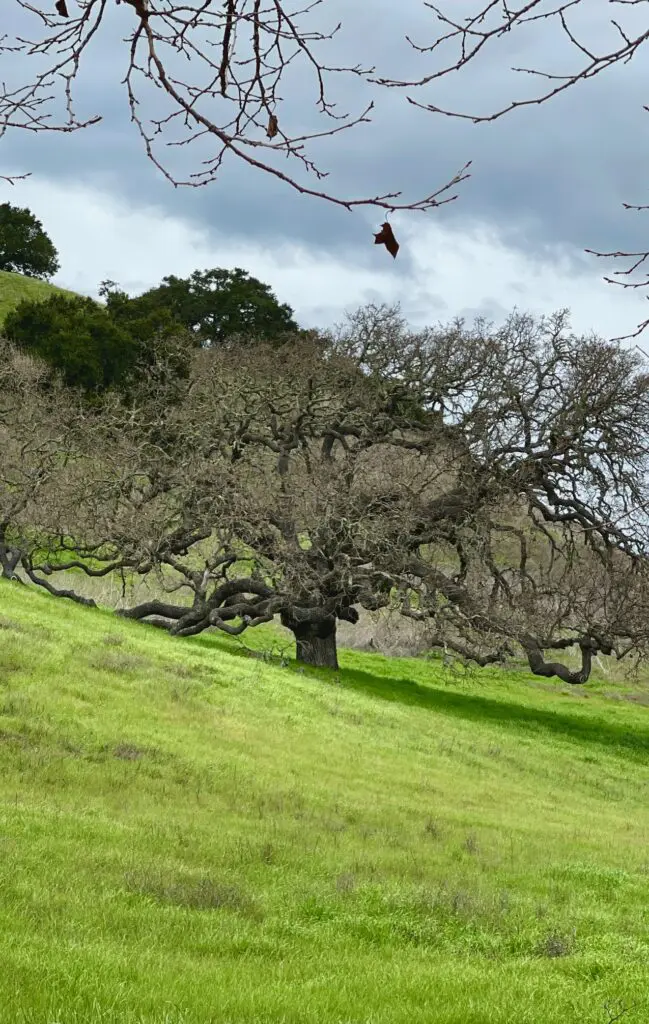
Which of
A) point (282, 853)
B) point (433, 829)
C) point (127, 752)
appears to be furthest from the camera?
point (127, 752)

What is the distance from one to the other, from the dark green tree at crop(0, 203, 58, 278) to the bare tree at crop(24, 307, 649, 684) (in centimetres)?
5312

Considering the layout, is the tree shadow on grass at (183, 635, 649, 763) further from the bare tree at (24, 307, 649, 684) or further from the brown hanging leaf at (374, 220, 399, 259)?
the brown hanging leaf at (374, 220, 399, 259)

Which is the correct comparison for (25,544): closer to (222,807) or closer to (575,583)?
(575,583)

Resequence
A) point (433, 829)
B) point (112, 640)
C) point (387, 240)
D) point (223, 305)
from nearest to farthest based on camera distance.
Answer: point (387, 240) → point (433, 829) → point (112, 640) → point (223, 305)

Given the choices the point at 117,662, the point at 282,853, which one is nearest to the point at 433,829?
the point at 282,853

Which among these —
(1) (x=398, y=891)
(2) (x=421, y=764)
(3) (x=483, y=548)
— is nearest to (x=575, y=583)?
(3) (x=483, y=548)

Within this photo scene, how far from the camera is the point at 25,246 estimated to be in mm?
82812

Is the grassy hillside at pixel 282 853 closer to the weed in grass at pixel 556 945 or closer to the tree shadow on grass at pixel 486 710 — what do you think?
the weed in grass at pixel 556 945

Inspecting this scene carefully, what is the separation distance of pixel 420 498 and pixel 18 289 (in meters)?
53.1

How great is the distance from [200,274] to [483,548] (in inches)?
1855

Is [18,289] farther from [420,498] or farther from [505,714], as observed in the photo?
[505,714]

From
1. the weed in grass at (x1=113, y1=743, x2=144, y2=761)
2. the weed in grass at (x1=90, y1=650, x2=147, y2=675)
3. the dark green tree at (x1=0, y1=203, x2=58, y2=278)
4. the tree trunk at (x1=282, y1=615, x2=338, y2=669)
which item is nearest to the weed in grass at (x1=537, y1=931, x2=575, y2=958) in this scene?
the weed in grass at (x1=113, y1=743, x2=144, y2=761)

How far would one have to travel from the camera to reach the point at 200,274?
236 ft

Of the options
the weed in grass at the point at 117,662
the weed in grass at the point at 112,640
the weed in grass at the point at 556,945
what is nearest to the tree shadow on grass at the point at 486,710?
the weed in grass at the point at 112,640
